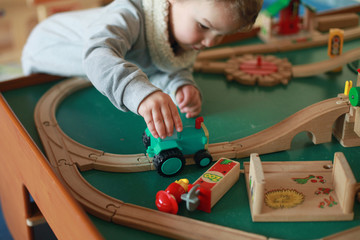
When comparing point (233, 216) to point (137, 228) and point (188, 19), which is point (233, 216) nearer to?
point (137, 228)

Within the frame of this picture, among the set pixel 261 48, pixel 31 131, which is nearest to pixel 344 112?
pixel 261 48

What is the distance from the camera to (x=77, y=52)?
1130 millimetres

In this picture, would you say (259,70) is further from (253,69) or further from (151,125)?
(151,125)

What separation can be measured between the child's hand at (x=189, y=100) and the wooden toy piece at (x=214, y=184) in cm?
25

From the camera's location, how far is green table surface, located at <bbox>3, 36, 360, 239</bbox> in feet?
1.98

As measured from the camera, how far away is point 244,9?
750mm

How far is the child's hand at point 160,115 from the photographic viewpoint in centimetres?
68

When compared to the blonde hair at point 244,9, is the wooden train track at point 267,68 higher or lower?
lower

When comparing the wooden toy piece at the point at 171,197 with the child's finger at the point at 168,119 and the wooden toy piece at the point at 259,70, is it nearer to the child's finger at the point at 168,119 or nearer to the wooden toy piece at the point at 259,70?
the child's finger at the point at 168,119

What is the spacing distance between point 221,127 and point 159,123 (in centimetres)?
23

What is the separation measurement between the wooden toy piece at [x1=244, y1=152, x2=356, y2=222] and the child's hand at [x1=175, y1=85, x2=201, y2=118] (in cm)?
28

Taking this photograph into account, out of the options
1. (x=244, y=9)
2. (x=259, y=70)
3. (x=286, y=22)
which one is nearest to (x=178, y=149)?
(x=244, y=9)

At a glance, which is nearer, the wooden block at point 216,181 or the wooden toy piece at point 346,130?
the wooden block at point 216,181

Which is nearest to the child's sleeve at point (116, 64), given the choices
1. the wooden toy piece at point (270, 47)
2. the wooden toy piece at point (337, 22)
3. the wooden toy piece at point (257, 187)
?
the wooden toy piece at point (257, 187)
